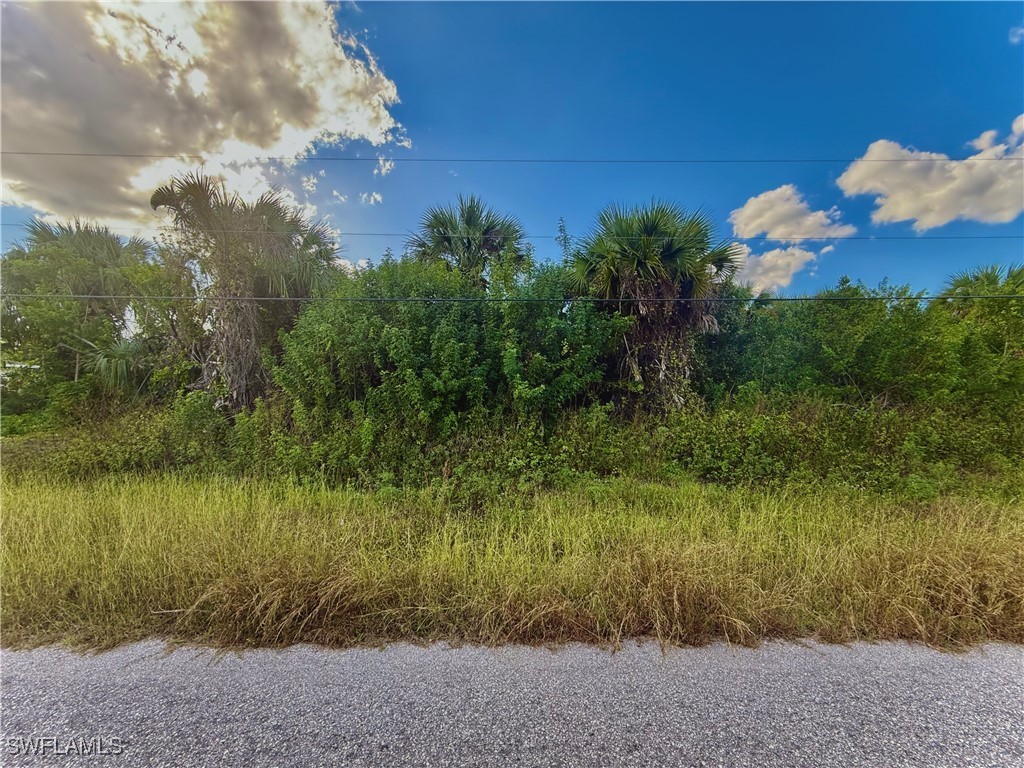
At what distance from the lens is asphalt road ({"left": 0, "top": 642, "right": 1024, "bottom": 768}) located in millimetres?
1406

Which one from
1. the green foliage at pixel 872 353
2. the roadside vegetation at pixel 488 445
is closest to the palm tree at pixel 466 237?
the roadside vegetation at pixel 488 445

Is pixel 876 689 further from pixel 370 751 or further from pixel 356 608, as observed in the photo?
pixel 356 608

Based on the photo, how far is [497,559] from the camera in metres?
2.61

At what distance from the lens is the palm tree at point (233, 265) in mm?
6801

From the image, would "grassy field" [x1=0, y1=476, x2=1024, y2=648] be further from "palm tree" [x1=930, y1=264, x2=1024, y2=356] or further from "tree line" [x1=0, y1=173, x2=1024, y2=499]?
"palm tree" [x1=930, y1=264, x2=1024, y2=356]

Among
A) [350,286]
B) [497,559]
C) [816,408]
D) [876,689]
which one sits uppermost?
[350,286]

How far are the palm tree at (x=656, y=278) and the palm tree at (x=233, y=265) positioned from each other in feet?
19.5

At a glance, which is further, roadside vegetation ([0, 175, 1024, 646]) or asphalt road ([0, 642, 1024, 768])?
roadside vegetation ([0, 175, 1024, 646])

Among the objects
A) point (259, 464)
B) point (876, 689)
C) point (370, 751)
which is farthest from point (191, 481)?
point (876, 689)

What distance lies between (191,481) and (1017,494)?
34.4 feet

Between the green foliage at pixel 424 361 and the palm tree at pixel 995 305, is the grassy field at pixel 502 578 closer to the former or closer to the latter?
the green foliage at pixel 424 361

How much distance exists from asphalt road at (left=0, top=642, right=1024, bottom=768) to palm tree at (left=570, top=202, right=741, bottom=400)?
5411 mm

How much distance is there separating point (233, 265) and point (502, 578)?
7888 mm

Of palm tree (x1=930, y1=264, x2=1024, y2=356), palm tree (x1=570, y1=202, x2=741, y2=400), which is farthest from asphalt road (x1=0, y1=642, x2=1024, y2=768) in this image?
palm tree (x1=930, y1=264, x2=1024, y2=356)
